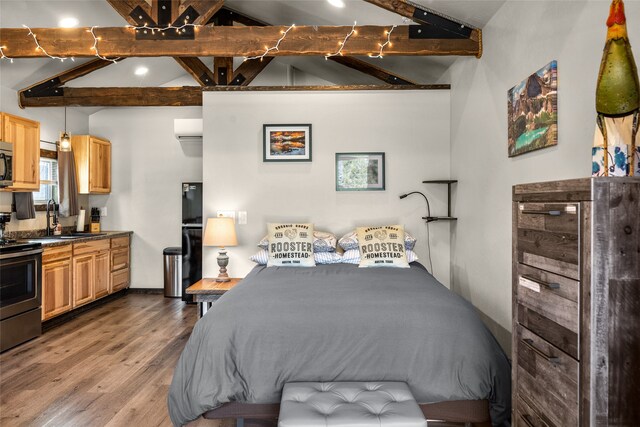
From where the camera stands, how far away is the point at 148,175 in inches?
239

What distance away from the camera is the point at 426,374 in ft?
6.73

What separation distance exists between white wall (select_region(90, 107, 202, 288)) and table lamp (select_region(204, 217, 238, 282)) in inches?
93.1

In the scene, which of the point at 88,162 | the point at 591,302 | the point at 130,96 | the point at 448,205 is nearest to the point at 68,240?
the point at 88,162

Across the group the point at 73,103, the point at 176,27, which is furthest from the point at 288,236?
the point at 73,103

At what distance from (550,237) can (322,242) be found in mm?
2602

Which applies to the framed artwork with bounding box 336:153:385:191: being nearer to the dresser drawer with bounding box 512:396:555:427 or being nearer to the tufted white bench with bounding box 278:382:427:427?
the tufted white bench with bounding box 278:382:427:427

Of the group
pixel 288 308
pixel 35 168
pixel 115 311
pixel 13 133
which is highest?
pixel 13 133

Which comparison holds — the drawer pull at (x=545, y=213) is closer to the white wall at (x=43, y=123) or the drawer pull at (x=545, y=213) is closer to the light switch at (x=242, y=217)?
the light switch at (x=242, y=217)

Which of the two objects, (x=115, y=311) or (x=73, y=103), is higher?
(x=73, y=103)

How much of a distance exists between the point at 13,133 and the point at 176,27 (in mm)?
2297

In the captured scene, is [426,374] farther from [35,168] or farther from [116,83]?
[116,83]

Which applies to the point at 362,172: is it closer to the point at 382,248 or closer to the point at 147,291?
the point at 382,248

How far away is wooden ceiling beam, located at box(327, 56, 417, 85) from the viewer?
4.47 metres

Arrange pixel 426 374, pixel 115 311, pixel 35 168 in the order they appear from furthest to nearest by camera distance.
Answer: pixel 115 311, pixel 35 168, pixel 426 374
